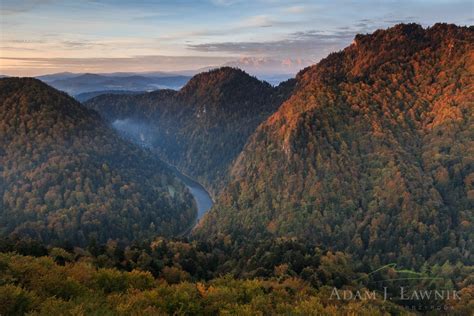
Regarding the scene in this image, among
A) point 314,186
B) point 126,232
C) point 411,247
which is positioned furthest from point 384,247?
point 126,232

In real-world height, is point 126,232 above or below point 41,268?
below

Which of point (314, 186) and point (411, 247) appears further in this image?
point (314, 186)

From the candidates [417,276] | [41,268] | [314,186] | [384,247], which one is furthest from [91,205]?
[41,268]

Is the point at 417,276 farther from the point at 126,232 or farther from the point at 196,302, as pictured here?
the point at 126,232

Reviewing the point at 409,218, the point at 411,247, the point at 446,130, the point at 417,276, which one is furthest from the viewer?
the point at 446,130

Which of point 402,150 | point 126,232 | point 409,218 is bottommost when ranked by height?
point 126,232

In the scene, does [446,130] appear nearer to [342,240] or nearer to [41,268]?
[342,240]

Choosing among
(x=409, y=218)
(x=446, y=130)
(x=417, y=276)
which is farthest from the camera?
(x=446, y=130)

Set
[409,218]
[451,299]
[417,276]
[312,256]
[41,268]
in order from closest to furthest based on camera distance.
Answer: [41,268], [451,299], [312,256], [417,276], [409,218]

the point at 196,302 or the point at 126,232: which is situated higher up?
the point at 196,302
